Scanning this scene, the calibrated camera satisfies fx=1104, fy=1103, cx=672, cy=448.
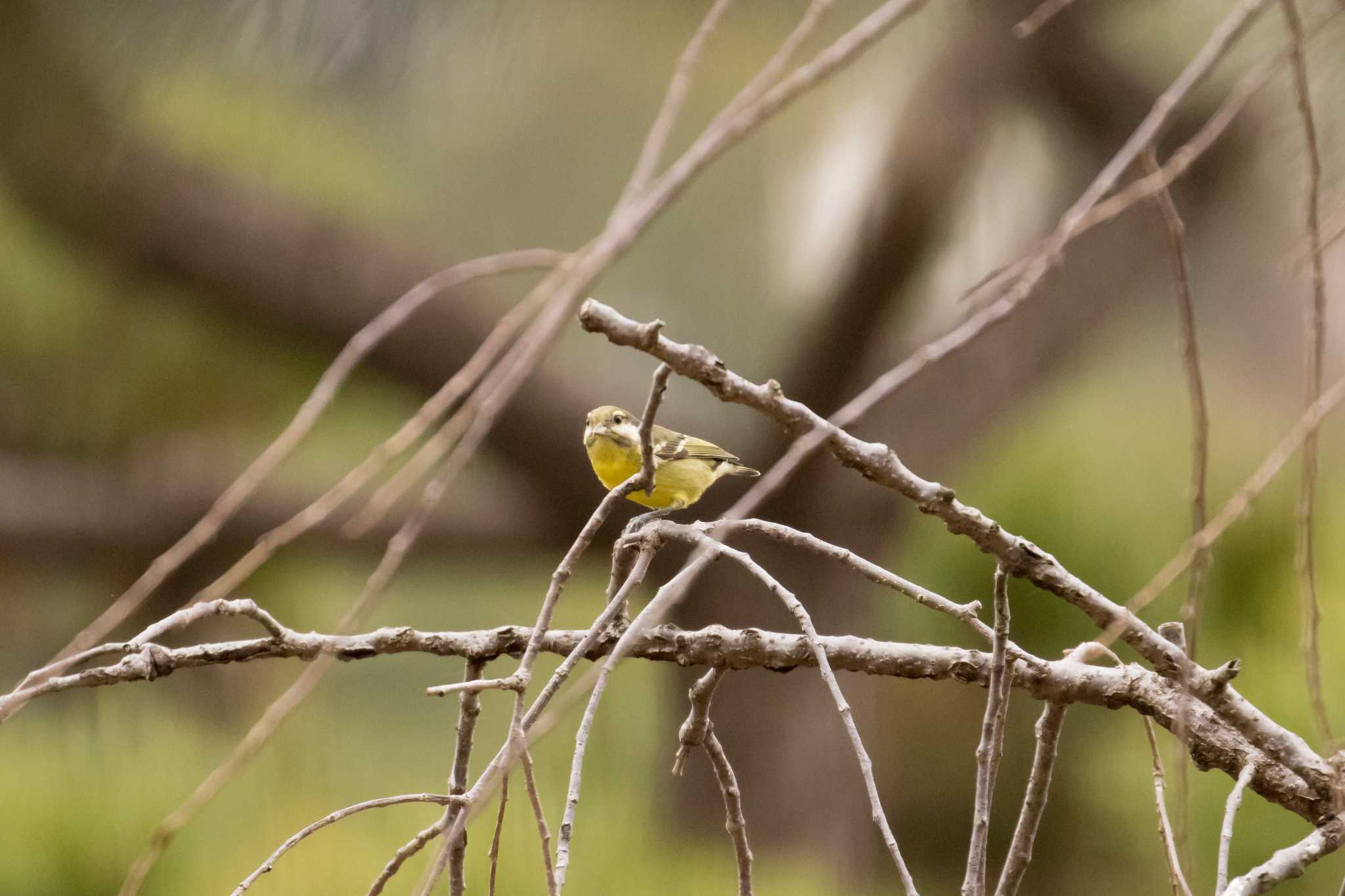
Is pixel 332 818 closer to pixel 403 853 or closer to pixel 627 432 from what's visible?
pixel 403 853

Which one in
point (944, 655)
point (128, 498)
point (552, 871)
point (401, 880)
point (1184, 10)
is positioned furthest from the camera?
point (128, 498)

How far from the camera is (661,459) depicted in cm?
80

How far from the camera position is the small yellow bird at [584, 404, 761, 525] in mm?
820

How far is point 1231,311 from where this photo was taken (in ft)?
3.65

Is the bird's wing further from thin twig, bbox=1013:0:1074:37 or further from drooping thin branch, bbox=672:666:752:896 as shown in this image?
thin twig, bbox=1013:0:1074:37

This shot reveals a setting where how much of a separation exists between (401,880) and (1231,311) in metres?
0.96

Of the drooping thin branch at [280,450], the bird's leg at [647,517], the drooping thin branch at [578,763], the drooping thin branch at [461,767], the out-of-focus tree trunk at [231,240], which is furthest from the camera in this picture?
the out-of-focus tree trunk at [231,240]

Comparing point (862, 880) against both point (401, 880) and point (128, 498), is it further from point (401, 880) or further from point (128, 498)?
point (128, 498)

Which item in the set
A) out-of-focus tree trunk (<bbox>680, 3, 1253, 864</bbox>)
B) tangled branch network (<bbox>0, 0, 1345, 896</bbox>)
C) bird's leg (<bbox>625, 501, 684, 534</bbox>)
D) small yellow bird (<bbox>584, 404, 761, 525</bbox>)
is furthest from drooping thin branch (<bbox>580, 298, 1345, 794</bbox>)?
out-of-focus tree trunk (<bbox>680, 3, 1253, 864</bbox>)

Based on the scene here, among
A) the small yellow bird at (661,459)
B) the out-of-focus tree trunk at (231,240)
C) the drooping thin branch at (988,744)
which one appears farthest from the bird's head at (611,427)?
the drooping thin branch at (988,744)

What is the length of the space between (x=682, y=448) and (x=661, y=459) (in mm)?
51

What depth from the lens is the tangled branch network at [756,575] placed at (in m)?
0.17

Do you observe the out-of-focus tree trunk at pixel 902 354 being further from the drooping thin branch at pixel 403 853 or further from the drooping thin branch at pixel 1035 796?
the drooping thin branch at pixel 403 853

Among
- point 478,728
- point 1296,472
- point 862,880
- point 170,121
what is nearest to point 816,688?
point 862,880
